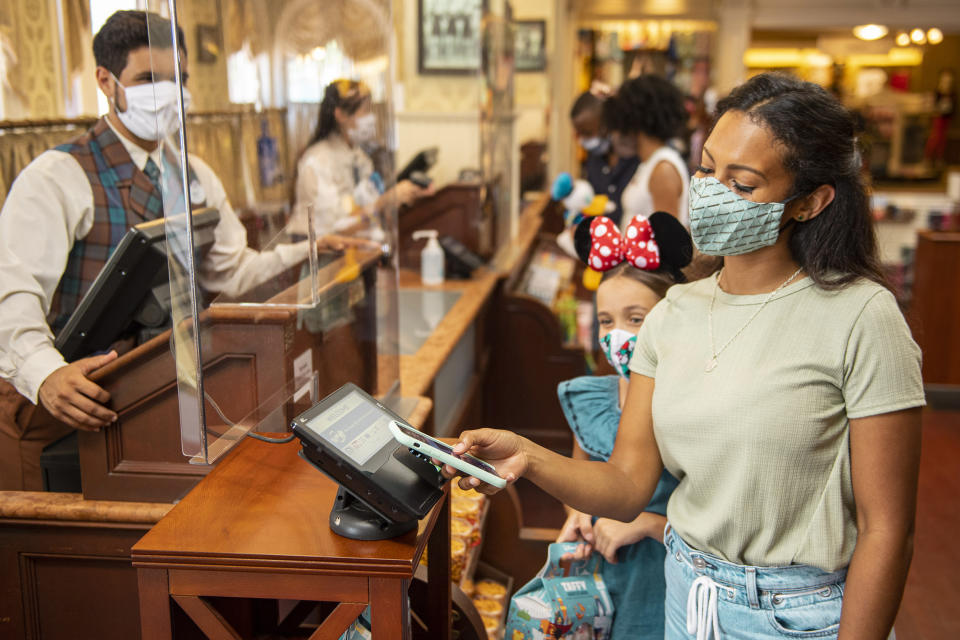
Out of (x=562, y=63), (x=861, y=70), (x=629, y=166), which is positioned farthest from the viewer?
(x=861, y=70)

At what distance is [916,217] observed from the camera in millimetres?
7344

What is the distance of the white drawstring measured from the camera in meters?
1.50

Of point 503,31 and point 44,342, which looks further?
point 503,31

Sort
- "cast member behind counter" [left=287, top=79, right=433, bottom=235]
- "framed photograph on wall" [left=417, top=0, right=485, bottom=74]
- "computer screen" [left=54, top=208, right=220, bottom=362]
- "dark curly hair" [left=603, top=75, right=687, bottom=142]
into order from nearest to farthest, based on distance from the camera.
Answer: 1. "computer screen" [left=54, top=208, right=220, bottom=362]
2. "cast member behind counter" [left=287, top=79, right=433, bottom=235]
3. "dark curly hair" [left=603, top=75, right=687, bottom=142]
4. "framed photograph on wall" [left=417, top=0, right=485, bottom=74]

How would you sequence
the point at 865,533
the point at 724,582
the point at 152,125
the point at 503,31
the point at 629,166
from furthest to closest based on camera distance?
1. the point at 503,31
2. the point at 629,166
3. the point at 152,125
4. the point at 724,582
5. the point at 865,533

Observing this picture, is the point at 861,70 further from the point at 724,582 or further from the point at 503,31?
the point at 724,582

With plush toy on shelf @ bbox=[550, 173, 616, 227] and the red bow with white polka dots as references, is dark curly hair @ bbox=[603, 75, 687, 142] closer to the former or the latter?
plush toy on shelf @ bbox=[550, 173, 616, 227]

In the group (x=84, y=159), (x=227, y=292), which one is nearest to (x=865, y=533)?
(x=227, y=292)

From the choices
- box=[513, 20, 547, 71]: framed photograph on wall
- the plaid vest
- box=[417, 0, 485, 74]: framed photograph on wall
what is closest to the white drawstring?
the plaid vest

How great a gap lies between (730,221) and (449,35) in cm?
457

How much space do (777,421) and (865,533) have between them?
0.72 feet

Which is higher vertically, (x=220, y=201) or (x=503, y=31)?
(x=503, y=31)

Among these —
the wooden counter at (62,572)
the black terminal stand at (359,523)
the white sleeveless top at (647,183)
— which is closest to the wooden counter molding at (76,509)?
the wooden counter at (62,572)

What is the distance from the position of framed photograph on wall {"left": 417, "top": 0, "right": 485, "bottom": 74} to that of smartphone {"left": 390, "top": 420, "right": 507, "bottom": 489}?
4.22 metres
